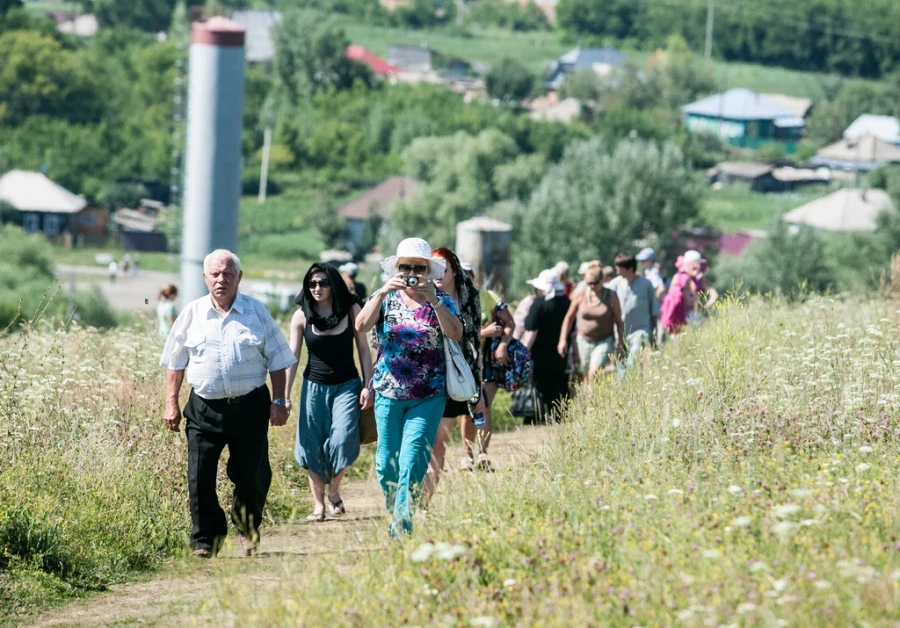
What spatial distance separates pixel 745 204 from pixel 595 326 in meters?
97.4

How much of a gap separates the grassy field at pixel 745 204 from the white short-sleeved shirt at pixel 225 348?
291ft

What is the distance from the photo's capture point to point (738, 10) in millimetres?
160000

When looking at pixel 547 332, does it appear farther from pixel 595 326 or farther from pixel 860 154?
pixel 860 154

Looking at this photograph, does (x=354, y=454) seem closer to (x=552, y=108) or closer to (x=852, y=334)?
(x=852, y=334)

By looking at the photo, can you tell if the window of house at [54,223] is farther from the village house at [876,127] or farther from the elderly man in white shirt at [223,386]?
the elderly man in white shirt at [223,386]

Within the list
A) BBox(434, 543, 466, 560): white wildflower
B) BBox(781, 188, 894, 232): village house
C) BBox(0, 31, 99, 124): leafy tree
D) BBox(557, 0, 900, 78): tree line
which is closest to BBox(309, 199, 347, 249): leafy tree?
BBox(0, 31, 99, 124): leafy tree

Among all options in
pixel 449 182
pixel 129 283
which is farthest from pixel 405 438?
pixel 449 182

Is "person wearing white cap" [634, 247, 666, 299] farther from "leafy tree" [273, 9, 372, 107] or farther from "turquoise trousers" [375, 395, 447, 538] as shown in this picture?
"leafy tree" [273, 9, 372, 107]

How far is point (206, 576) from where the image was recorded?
21.2ft

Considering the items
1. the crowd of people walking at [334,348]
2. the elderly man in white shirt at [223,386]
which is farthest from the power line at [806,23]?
the elderly man in white shirt at [223,386]

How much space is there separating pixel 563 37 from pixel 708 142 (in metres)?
50.6

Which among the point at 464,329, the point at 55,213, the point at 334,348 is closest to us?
the point at 464,329

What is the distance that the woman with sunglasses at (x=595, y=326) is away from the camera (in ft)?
35.7

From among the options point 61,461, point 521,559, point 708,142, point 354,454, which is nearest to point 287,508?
point 354,454
